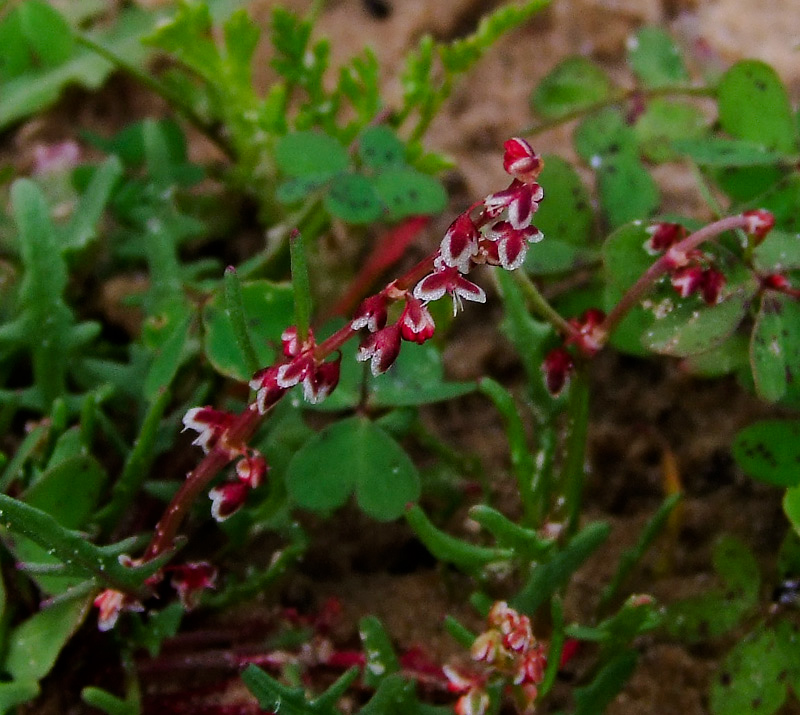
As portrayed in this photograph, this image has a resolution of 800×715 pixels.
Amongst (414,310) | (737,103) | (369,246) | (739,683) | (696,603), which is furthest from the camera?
(369,246)

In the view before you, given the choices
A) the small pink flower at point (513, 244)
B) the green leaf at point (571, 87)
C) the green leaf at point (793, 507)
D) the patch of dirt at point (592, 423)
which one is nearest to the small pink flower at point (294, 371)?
the small pink flower at point (513, 244)

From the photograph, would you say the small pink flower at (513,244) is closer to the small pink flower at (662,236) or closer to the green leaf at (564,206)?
the small pink flower at (662,236)

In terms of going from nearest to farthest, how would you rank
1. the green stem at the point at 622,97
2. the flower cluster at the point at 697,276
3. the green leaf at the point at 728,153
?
1. the flower cluster at the point at 697,276
2. the green leaf at the point at 728,153
3. the green stem at the point at 622,97

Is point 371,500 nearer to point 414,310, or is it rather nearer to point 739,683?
point 414,310

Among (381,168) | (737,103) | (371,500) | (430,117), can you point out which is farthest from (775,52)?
(371,500)

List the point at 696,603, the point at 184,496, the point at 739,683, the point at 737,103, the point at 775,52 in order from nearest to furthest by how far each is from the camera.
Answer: the point at 184,496, the point at 739,683, the point at 696,603, the point at 737,103, the point at 775,52

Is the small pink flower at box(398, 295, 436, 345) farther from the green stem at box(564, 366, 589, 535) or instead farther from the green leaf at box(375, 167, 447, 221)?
the green leaf at box(375, 167, 447, 221)

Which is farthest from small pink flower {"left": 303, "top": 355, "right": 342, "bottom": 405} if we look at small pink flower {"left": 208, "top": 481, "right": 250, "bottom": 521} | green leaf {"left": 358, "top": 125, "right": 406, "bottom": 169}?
green leaf {"left": 358, "top": 125, "right": 406, "bottom": 169}
